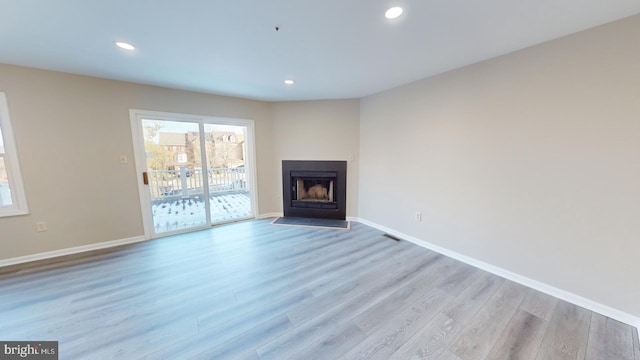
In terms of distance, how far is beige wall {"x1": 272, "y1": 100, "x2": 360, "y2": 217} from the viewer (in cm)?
414

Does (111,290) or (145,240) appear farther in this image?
(145,240)

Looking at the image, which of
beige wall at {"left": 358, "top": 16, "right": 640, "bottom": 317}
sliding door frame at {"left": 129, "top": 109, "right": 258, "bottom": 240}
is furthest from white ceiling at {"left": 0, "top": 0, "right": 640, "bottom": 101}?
sliding door frame at {"left": 129, "top": 109, "right": 258, "bottom": 240}

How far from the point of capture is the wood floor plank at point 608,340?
1462 millimetres

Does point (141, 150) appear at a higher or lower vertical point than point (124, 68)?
lower

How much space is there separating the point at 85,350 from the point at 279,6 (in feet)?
8.88

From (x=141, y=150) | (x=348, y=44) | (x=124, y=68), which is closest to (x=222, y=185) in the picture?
(x=141, y=150)

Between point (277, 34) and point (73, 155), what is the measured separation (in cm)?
317

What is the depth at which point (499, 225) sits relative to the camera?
240 cm

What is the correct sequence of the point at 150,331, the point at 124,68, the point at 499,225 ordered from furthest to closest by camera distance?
the point at 124,68
the point at 499,225
the point at 150,331

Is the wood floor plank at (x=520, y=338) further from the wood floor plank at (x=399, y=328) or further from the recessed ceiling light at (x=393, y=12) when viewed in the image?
the recessed ceiling light at (x=393, y=12)

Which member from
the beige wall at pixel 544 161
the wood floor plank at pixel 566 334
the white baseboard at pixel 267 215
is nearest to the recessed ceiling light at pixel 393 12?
the beige wall at pixel 544 161

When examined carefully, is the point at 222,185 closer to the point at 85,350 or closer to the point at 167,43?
the point at 167,43
